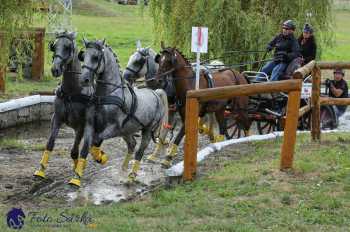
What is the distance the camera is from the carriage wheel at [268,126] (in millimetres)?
14086

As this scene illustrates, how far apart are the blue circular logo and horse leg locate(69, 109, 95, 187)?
180cm

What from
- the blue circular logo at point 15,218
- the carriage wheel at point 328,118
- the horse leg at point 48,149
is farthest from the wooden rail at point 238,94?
the carriage wheel at point 328,118

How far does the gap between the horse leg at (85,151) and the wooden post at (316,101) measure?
3307mm

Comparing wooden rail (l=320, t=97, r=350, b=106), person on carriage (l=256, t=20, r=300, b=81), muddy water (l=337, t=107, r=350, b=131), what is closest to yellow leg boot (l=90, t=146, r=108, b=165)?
wooden rail (l=320, t=97, r=350, b=106)

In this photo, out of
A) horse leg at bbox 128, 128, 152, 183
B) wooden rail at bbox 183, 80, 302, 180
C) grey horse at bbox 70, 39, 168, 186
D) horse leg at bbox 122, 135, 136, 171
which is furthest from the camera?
horse leg at bbox 122, 135, 136, 171

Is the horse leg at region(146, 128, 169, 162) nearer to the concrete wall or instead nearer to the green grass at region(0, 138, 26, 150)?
the green grass at region(0, 138, 26, 150)

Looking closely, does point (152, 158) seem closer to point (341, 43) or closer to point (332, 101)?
point (332, 101)

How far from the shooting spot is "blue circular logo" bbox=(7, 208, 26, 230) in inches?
269

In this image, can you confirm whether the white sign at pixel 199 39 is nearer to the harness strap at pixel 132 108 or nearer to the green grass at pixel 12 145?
the harness strap at pixel 132 108

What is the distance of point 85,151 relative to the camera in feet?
30.5

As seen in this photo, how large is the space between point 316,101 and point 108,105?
3.14 m

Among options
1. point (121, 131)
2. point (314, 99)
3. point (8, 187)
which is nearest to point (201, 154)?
point (121, 131)

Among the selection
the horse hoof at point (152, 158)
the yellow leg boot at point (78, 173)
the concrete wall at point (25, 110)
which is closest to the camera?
the yellow leg boot at point (78, 173)

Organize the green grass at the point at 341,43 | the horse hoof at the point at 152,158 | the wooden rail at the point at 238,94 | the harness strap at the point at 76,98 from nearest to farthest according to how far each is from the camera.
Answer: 1. the wooden rail at the point at 238,94
2. the harness strap at the point at 76,98
3. the horse hoof at the point at 152,158
4. the green grass at the point at 341,43
